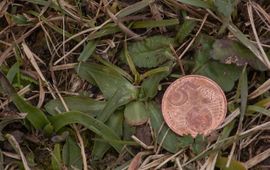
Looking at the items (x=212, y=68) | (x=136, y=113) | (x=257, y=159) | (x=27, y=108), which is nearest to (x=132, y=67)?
(x=136, y=113)

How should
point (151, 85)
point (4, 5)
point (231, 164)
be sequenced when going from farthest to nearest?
point (4, 5), point (151, 85), point (231, 164)

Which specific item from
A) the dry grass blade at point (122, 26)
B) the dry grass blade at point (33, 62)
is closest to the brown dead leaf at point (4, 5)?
the dry grass blade at point (33, 62)

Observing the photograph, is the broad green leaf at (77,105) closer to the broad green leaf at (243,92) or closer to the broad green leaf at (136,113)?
the broad green leaf at (136,113)

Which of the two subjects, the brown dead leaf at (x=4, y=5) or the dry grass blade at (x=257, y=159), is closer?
the dry grass blade at (x=257, y=159)

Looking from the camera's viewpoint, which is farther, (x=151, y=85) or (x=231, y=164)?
(x=151, y=85)

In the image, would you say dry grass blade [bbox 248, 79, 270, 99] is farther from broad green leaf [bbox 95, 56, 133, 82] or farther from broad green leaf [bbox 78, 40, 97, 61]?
broad green leaf [bbox 78, 40, 97, 61]

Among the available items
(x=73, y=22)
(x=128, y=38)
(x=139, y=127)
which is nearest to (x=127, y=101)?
(x=139, y=127)

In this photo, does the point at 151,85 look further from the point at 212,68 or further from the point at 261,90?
the point at 261,90

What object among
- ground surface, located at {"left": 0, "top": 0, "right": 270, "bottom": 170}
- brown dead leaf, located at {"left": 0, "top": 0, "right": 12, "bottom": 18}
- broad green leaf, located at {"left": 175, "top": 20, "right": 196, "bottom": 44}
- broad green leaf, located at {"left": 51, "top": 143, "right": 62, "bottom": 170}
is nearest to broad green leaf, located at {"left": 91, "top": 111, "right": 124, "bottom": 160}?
ground surface, located at {"left": 0, "top": 0, "right": 270, "bottom": 170}
